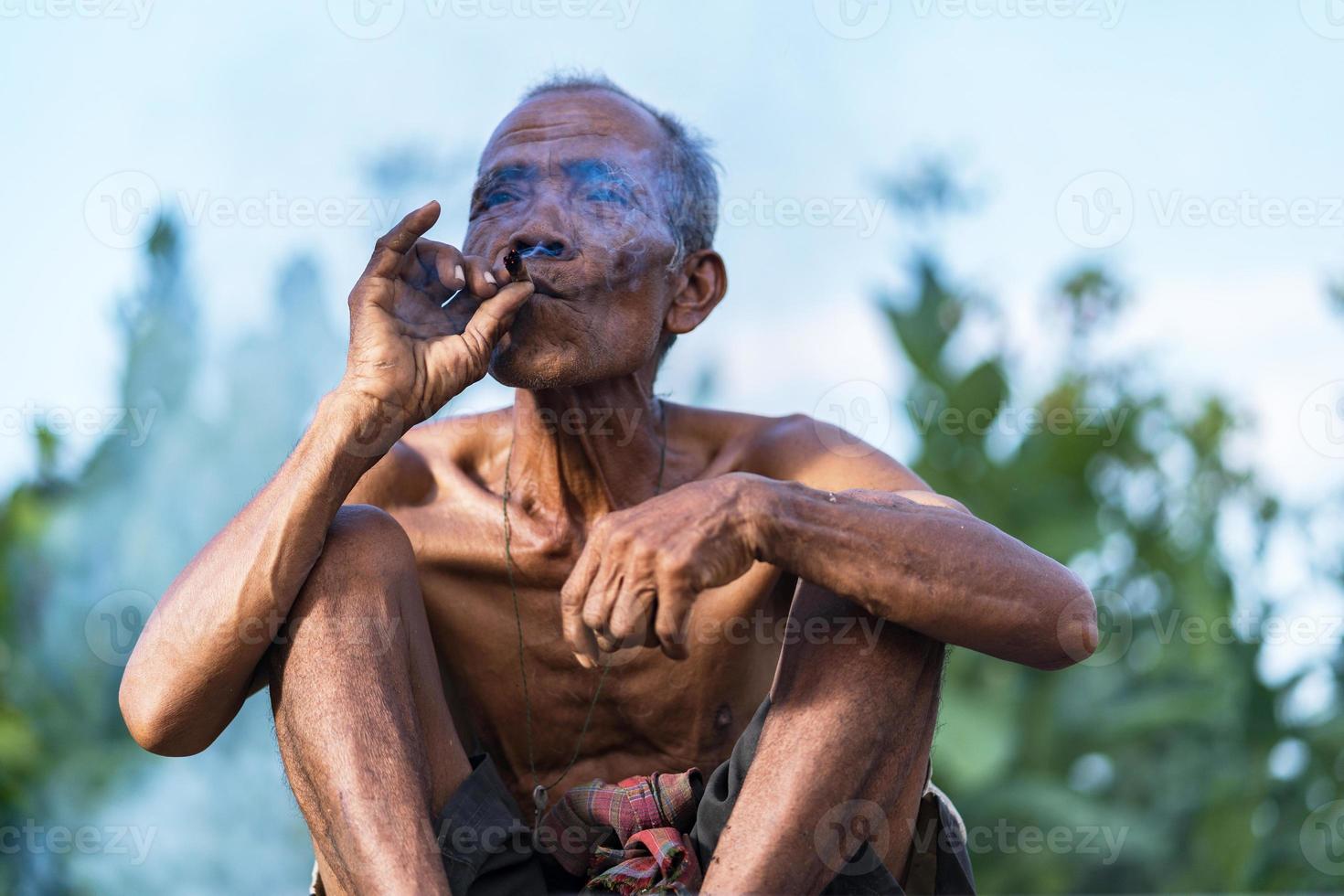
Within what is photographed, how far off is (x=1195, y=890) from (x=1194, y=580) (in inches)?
75.0

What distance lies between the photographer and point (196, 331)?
396 inches

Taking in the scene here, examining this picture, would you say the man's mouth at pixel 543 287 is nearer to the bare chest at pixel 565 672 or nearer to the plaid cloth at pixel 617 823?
the bare chest at pixel 565 672

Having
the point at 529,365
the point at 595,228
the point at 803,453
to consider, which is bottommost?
the point at 803,453

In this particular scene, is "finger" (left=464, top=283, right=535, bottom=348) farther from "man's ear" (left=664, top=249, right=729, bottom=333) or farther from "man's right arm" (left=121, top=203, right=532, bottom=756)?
"man's ear" (left=664, top=249, right=729, bottom=333)

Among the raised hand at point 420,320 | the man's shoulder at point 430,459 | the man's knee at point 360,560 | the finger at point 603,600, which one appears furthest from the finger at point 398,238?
the finger at point 603,600

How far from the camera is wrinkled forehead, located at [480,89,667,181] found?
2.95 meters

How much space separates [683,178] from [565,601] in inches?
54.1

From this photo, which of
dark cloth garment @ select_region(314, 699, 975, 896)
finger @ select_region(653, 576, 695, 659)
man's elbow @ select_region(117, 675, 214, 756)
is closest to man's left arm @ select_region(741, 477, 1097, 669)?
finger @ select_region(653, 576, 695, 659)

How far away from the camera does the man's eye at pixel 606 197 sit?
2.89m

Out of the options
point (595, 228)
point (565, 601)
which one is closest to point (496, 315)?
point (595, 228)

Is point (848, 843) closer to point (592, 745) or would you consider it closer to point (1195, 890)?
point (592, 745)

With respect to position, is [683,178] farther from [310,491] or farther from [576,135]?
[310,491]

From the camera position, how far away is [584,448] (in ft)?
9.68

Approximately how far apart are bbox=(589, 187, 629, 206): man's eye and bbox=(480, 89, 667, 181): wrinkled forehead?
3.1 inches
